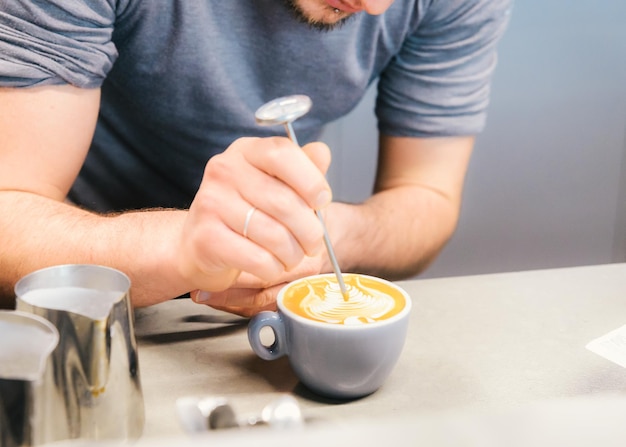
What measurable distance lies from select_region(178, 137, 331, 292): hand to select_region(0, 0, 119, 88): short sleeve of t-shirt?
1.07 ft

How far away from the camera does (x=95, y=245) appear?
0.90 metres

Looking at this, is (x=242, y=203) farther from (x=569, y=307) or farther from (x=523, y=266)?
(x=523, y=266)

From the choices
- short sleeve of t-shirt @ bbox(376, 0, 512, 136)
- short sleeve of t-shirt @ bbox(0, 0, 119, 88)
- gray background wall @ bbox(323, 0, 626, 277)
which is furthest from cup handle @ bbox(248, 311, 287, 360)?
gray background wall @ bbox(323, 0, 626, 277)

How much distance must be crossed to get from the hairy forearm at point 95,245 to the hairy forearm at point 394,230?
0.34 metres

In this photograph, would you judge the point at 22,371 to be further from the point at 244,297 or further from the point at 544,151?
the point at 544,151

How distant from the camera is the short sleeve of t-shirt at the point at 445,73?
4.33 ft

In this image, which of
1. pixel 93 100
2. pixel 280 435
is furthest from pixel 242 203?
pixel 280 435

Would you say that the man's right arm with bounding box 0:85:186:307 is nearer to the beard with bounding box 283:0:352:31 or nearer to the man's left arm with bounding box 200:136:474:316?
the man's left arm with bounding box 200:136:474:316

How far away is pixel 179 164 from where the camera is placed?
1.34 meters

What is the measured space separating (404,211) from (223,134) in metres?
0.36

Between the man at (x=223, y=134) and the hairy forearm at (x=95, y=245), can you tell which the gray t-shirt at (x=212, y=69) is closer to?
the man at (x=223, y=134)

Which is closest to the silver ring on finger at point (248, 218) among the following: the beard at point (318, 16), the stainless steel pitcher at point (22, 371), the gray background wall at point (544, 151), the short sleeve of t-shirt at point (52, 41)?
the stainless steel pitcher at point (22, 371)

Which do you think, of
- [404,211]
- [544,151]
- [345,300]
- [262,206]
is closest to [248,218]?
[262,206]

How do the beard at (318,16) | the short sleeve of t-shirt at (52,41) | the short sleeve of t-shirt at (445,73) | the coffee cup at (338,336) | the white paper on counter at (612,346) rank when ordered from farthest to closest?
the short sleeve of t-shirt at (445,73)
the beard at (318,16)
the short sleeve of t-shirt at (52,41)
the white paper on counter at (612,346)
the coffee cup at (338,336)
